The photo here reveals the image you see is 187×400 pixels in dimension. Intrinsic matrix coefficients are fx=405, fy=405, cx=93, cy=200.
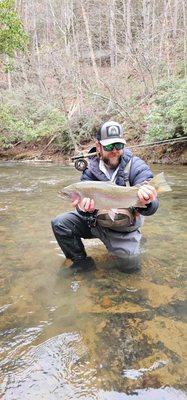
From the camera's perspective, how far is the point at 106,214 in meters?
4.27

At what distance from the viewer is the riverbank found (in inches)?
609

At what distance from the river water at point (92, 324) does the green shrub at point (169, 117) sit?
8998 mm

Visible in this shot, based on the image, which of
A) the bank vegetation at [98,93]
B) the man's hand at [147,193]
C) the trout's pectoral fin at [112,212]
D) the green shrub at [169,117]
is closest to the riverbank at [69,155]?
the bank vegetation at [98,93]

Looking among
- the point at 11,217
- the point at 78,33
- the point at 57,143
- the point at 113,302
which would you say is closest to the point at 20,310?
the point at 113,302

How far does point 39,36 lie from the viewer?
118ft

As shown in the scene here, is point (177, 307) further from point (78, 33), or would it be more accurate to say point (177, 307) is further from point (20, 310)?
point (78, 33)

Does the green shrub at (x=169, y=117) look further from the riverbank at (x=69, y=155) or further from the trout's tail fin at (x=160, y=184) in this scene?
the trout's tail fin at (x=160, y=184)

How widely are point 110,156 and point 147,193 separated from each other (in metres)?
0.75

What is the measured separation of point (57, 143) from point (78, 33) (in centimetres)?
1307

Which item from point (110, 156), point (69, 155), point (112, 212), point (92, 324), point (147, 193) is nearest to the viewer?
point (92, 324)

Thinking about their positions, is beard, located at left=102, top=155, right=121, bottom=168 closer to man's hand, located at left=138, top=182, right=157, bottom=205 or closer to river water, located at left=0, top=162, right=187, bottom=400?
man's hand, located at left=138, top=182, right=157, bottom=205

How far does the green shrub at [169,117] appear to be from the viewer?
1430 cm

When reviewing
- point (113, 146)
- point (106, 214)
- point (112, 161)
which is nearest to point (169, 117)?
point (112, 161)

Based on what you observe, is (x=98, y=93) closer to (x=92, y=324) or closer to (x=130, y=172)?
(x=130, y=172)
